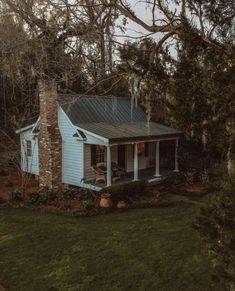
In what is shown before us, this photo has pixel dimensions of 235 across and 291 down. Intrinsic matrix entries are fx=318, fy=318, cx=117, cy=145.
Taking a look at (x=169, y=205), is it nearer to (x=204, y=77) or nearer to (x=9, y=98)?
(x=204, y=77)

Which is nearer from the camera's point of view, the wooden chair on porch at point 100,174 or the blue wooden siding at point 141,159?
the wooden chair on porch at point 100,174

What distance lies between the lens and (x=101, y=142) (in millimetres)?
13680

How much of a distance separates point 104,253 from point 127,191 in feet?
17.4

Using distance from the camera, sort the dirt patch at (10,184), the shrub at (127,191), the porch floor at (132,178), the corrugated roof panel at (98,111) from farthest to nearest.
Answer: the corrugated roof panel at (98,111) < the dirt patch at (10,184) < the porch floor at (132,178) < the shrub at (127,191)

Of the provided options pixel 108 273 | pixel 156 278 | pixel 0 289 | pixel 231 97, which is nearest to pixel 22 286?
pixel 0 289

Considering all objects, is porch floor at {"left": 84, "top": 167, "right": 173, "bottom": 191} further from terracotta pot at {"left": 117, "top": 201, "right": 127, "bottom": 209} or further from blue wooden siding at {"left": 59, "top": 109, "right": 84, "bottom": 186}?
terracotta pot at {"left": 117, "top": 201, "right": 127, "bottom": 209}

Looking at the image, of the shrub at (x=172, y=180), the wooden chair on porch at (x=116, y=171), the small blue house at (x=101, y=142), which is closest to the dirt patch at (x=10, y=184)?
the small blue house at (x=101, y=142)

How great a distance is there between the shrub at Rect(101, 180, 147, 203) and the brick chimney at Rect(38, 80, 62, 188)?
3193 millimetres

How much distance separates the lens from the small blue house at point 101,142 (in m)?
14.2

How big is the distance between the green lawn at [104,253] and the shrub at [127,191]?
138cm

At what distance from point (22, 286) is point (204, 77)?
5.65 metres

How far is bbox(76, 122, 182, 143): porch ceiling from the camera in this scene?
547 inches

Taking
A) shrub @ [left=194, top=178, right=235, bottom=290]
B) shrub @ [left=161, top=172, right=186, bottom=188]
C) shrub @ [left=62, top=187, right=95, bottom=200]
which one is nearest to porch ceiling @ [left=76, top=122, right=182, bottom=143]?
shrub @ [left=161, top=172, right=186, bottom=188]

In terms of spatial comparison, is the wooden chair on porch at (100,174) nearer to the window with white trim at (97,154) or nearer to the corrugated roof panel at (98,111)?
the window with white trim at (97,154)
